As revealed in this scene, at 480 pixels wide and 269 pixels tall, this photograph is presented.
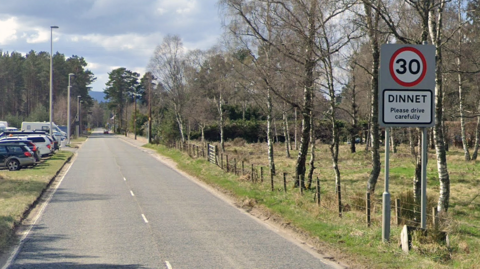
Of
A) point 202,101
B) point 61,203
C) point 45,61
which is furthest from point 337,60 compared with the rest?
point 45,61

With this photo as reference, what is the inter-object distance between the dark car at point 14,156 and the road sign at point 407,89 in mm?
25627

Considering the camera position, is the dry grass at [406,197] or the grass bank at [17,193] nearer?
the dry grass at [406,197]

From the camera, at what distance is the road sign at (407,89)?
10.5m

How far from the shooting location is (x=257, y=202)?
18125mm

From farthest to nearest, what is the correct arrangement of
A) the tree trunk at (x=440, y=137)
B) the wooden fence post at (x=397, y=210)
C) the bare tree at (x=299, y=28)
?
the bare tree at (x=299, y=28), the tree trunk at (x=440, y=137), the wooden fence post at (x=397, y=210)

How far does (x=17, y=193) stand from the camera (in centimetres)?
1953

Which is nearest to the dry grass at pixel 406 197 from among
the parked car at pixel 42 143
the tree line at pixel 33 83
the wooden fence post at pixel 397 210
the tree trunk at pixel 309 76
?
the wooden fence post at pixel 397 210

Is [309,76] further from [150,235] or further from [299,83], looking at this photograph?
[150,235]

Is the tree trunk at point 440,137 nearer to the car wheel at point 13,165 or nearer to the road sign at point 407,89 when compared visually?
the road sign at point 407,89

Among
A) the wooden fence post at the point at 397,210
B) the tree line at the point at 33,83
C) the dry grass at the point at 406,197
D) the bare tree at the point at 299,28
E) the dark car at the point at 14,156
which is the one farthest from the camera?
the tree line at the point at 33,83

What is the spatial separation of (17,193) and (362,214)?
12513mm

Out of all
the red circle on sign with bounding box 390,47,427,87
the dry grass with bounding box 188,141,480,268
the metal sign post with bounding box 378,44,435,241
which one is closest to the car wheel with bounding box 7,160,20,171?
the dry grass with bounding box 188,141,480,268

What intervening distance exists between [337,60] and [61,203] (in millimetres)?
11749

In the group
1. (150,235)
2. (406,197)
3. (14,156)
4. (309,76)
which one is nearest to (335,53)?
(309,76)
